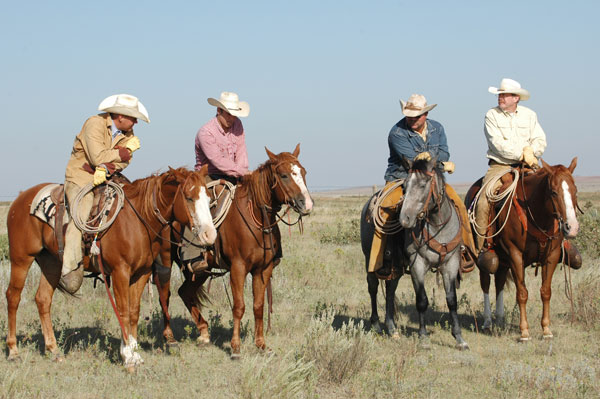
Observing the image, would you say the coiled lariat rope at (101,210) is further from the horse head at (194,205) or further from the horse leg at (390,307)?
the horse leg at (390,307)

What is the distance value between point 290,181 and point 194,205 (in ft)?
3.86

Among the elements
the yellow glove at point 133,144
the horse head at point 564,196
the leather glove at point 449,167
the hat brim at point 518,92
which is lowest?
the horse head at point 564,196

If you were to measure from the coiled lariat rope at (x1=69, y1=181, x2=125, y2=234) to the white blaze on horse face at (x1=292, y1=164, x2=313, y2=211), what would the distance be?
1901 mm

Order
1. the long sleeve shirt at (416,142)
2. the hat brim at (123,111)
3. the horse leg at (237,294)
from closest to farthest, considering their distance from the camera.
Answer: the hat brim at (123,111) → the horse leg at (237,294) → the long sleeve shirt at (416,142)

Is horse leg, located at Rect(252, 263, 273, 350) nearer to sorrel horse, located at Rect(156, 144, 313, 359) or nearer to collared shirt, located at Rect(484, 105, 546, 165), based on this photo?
sorrel horse, located at Rect(156, 144, 313, 359)

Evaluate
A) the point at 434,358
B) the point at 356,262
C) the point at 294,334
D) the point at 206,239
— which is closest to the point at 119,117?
the point at 206,239

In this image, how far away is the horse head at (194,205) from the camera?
6590 mm

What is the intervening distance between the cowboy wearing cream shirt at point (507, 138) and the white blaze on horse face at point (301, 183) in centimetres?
300

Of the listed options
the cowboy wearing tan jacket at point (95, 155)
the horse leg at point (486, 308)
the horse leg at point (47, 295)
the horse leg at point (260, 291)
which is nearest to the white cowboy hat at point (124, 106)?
the cowboy wearing tan jacket at point (95, 155)

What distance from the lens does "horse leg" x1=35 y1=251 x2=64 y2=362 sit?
777 cm

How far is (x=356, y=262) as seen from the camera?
47.5 feet

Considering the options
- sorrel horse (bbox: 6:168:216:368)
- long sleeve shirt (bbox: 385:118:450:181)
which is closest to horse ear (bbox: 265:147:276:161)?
sorrel horse (bbox: 6:168:216:368)

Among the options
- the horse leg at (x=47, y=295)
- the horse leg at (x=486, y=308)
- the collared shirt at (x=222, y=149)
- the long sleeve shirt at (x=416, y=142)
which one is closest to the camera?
the horse leg at (x=47, y=295)

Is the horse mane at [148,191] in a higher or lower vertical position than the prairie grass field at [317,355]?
higher
